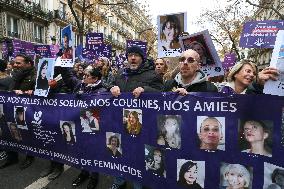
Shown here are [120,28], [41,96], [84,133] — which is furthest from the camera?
[120,28]

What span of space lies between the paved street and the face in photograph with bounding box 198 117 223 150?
5.15 feet


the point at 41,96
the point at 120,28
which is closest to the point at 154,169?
the point at 41,96

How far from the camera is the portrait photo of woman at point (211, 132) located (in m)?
3.19

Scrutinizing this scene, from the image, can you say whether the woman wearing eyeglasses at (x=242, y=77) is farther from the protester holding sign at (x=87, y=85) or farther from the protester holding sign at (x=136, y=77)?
the protester holding sign at (x=87, y=85)

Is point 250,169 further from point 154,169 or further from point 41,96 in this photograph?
point 41,96

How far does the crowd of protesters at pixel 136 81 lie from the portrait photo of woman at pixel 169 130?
28cm

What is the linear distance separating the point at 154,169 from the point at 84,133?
113cm

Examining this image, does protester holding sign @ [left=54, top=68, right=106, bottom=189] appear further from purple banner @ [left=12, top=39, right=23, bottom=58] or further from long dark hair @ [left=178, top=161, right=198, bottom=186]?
purple banner @ [left=12, top=39, right=23, bottom=58]

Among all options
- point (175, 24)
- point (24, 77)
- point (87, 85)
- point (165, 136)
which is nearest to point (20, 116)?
point (24, 77)

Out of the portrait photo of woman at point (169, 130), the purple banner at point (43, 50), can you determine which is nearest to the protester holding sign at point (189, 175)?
the portrait photo of woman at point (169, 130)

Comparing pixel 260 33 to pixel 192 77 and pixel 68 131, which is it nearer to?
pixel 192 77

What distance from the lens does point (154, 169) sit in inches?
146

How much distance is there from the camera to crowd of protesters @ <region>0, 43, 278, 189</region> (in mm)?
3576

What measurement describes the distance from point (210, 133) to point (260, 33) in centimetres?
486
